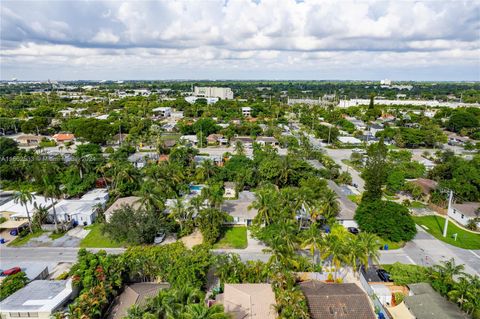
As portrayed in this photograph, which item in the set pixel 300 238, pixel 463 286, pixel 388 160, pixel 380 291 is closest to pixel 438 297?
pixel 463 286

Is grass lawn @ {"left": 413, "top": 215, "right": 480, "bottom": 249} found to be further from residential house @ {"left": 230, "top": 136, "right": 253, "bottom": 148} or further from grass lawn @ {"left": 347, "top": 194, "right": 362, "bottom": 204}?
residential house @ {"left": 230, "top": 136, "right": 253, "bottom": 148}

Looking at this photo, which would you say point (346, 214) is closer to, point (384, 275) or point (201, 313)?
point (384, 275)

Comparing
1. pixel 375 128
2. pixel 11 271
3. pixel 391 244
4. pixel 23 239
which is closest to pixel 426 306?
pixel 391 244

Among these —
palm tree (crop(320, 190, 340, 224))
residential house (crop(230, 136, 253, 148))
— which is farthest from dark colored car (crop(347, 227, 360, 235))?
residential house (crop(230, 136, 253, 148))

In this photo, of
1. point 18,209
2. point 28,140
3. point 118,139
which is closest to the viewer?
point 18,209

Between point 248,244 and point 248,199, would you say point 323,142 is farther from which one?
point 248,244
